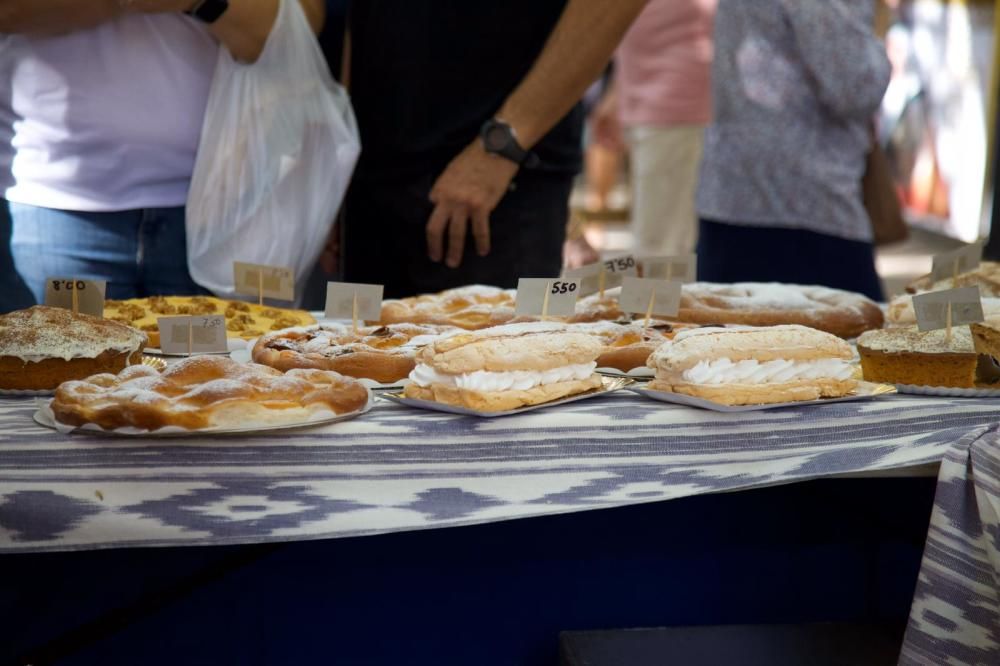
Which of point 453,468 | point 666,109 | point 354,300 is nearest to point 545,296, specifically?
point 354,300

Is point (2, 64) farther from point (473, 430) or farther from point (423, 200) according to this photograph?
point (473, 430)

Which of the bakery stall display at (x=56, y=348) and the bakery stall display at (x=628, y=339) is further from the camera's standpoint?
the bakery stall display at (x=628, y=339)

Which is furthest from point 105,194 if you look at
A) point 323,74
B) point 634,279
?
point 634,279

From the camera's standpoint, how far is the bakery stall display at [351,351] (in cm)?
149

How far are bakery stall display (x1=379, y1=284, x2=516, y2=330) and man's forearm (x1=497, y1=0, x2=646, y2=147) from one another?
0.37m

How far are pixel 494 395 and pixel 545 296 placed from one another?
1.18ft

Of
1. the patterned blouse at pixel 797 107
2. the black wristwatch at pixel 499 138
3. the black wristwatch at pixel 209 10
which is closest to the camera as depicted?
the black wristwatch at pixel 209 10

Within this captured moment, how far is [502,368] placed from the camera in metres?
1.34

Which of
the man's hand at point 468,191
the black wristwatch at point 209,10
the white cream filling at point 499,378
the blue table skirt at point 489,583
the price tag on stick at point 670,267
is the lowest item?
the blue table skirt at point 489,583

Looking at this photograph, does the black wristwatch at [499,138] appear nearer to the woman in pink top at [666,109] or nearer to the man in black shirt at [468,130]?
the man in black shirt at [468,130]

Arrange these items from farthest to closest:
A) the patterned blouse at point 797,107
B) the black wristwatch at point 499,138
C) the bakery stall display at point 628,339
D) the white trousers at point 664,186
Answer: the white trousers at point 664,186 < the patterned blouse at point 797,107 < the black wristwatch at point 499,138 < the bakery stall display at point 628,339

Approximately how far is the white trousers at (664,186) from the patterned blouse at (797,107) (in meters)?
1.67

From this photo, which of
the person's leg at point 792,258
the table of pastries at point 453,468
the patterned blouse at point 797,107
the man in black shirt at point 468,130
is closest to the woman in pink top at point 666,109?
the patterned blouse at point 797,107

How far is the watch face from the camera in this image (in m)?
2.17
